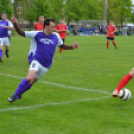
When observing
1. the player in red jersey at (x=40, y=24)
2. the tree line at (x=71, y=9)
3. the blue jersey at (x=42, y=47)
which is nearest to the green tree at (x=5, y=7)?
the tree line at (x=71, y=9)

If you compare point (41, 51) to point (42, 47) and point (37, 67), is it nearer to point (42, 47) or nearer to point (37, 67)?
point (42, 47)

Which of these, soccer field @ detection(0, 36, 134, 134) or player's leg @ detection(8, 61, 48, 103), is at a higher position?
player's leg @ detection(8, 61, 48, 103)

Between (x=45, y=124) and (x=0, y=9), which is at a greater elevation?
(x=0, y=9)

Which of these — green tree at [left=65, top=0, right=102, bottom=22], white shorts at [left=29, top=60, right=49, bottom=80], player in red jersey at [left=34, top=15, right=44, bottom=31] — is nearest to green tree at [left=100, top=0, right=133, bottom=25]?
green tree at [left=65, top=0, right=102, bottom=22]

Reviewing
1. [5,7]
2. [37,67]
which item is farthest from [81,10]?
[37,67]

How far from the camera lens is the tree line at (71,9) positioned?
61.6 meters

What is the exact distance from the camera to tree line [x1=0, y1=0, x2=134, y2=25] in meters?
61.6

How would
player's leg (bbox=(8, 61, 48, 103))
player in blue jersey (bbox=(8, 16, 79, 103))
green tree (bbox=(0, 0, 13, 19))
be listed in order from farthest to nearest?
green tree (bbox=(0, 0, 13, 19)) < player in blue jersey (bbox=(8, 16, 79, 103)) < player's leg (bbox=(8, 61, 48, 103))

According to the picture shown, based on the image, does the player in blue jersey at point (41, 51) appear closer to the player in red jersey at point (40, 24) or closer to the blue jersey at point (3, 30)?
the blue jersey at point (3, 30)

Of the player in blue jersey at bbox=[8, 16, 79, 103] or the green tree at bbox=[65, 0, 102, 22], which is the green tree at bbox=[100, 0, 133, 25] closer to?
the green tree at bbox=[65, 0, 102, 22]

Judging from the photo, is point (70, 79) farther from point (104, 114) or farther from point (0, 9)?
point (0, 9)

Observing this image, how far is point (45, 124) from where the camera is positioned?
488 cm

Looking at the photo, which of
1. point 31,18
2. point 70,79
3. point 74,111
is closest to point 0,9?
point 31,18

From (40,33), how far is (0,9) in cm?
5140
